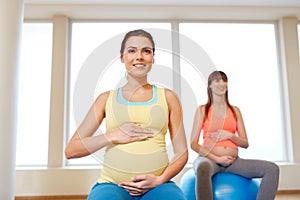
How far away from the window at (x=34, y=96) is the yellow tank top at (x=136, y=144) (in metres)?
2.36

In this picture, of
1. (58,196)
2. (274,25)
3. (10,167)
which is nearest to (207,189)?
(10,167)

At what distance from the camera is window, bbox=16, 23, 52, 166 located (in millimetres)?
2953

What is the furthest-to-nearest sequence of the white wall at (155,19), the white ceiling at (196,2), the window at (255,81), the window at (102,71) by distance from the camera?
the window at (255,81) < the white ceiling at (196,2) < the white wall at (155,19) < the window at (102,71)

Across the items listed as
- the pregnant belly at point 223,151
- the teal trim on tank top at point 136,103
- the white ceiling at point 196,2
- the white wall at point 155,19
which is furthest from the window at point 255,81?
the teal trim on tank top at point 136,103

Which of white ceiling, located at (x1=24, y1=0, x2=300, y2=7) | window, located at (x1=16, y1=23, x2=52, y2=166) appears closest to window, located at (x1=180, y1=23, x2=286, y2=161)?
white ceiling, located at (x1=24, y1=0, x2=300, y2=7)

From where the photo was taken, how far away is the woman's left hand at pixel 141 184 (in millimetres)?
806

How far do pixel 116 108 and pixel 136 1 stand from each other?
2.37 meters

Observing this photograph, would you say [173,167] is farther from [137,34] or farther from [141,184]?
[137,34]

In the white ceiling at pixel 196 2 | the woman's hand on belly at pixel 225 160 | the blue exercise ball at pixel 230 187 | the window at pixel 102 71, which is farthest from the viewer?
the white ceiling at pixel 196 2

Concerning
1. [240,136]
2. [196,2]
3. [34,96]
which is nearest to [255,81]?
[196,2]

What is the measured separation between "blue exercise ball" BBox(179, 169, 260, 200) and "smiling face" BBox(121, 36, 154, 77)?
3.23 feet

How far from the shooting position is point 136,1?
9.69 feet

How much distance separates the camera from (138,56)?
2.67 ft

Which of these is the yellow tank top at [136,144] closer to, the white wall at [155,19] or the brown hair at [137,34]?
the brown hair at [137,34]
